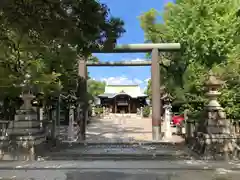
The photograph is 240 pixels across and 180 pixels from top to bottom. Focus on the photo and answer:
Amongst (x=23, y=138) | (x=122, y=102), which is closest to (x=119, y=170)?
(x=23, y=138)

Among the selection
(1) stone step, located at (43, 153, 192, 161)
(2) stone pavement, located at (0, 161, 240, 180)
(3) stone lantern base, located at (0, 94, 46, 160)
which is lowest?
(2) stone pavement, located at (0, 161, 240, 180)

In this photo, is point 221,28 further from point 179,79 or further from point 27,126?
point 27,126

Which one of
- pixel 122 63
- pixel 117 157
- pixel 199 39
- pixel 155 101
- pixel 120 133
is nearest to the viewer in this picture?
pixel 117 157

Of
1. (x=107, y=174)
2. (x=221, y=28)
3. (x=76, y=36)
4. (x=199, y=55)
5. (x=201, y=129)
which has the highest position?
(x=221, y=28)

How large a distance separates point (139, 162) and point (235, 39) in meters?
12.3

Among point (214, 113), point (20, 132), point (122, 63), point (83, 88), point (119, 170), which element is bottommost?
point (119, 170)

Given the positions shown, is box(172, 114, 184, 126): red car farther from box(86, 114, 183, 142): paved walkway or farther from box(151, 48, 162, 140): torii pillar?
box(151, 48, 162, 140): torii pillar

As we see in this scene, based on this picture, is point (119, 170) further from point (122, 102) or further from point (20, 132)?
point (122, 102)

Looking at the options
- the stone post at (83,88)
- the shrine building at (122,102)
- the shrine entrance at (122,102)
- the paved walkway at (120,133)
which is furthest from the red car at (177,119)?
the shrine entrance at (122,102)

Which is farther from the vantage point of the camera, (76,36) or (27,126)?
(27,126)

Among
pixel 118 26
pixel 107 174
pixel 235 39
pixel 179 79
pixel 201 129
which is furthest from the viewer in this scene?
pixel 179 79

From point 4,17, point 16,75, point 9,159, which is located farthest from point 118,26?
point 16,75

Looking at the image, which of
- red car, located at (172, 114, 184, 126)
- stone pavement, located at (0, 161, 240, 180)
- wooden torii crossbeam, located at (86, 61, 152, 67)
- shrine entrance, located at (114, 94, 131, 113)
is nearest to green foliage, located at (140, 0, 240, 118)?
red car, located at (172, 114, 184, 126)

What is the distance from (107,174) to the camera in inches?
293
